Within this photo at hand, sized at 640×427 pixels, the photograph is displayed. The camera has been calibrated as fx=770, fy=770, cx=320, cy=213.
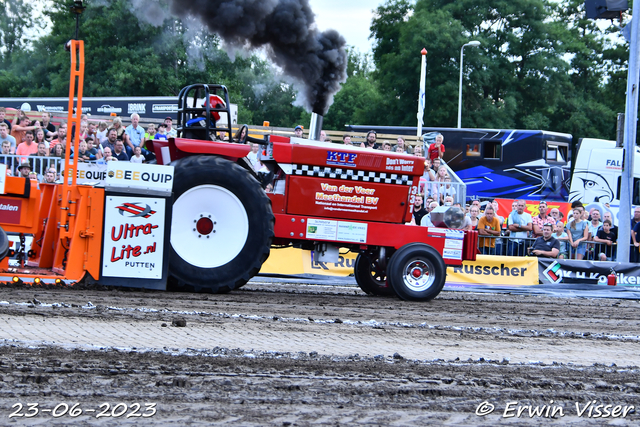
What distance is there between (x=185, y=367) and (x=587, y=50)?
45563 mm

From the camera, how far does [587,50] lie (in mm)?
45656

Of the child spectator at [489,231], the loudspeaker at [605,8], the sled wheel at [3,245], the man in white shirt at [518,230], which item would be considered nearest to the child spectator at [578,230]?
the man in white shirt at [518,230]

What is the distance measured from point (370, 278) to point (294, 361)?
540 cm

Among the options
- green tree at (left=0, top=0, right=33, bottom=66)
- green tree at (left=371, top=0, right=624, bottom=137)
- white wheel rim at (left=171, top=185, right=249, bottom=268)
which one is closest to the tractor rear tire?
white wheel rim at (left=171, top=185, right=249, bottom=268)

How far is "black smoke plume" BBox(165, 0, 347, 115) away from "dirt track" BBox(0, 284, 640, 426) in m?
4.51

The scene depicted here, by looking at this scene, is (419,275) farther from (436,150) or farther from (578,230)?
(436,150)

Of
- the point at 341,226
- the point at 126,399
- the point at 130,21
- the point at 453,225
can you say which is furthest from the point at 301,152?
the point at 130,21

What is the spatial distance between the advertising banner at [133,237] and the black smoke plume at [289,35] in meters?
3.85

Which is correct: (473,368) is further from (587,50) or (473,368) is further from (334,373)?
(587,50)

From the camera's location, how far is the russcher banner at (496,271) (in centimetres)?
1334

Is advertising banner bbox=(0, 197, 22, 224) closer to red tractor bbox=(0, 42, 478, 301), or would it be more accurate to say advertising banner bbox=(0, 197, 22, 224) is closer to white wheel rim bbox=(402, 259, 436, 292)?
red tractor bbox=(0, 42, 478, 301)

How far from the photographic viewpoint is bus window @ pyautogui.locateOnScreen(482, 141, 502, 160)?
2383 centimetres

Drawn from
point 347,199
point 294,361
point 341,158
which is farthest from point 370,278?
point 294,361

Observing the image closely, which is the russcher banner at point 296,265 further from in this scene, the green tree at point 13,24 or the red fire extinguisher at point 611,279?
the green tree at point 13,24
